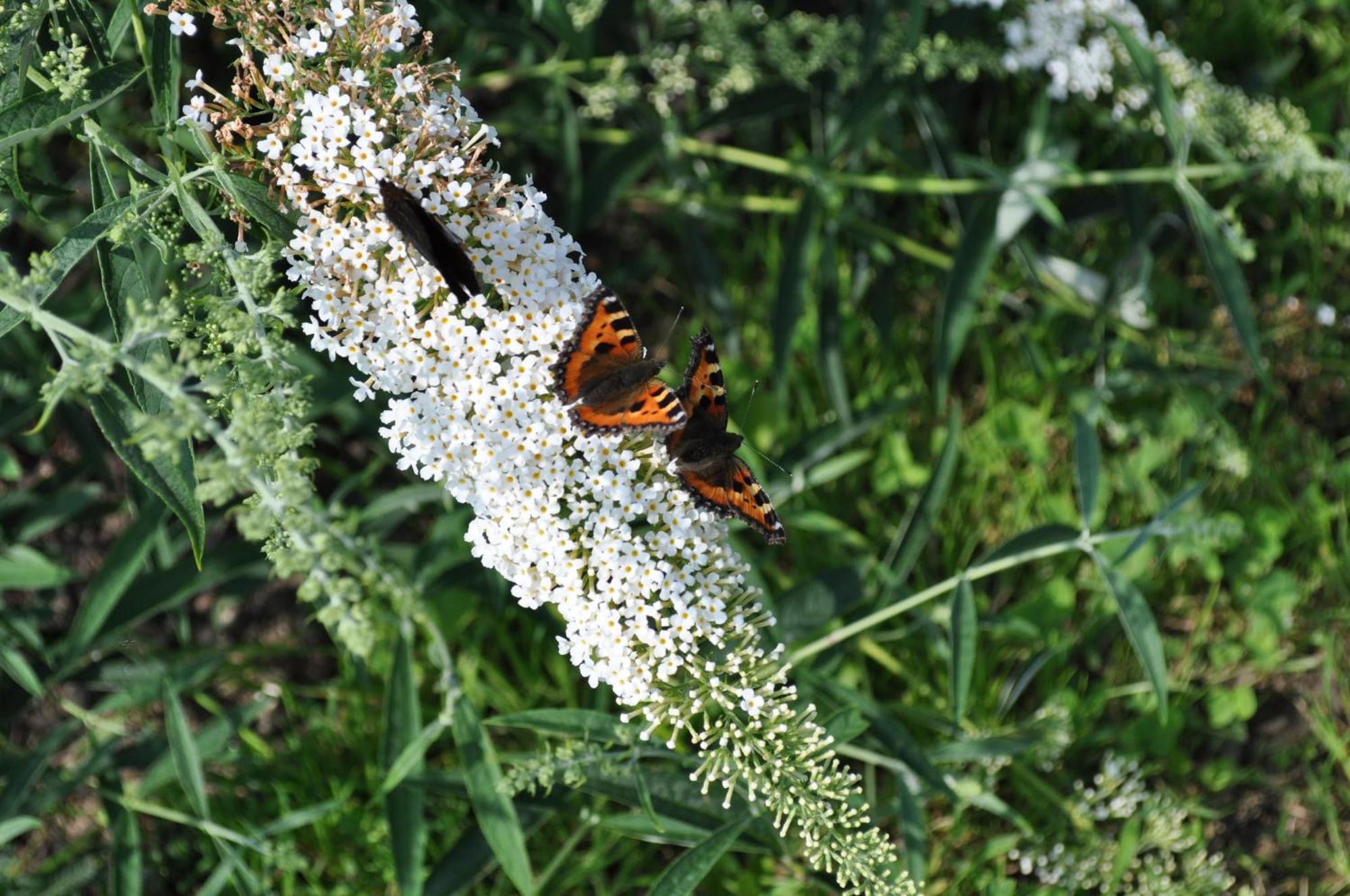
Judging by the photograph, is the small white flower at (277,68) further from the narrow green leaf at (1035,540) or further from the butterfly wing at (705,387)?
the narrow green leaf at (1035,540)

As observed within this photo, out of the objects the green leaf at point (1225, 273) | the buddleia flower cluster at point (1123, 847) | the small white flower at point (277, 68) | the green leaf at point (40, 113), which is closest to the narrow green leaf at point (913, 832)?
the buddleia flower cluster at point (1123, 847)

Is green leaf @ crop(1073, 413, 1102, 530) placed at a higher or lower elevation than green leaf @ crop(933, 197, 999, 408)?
lower

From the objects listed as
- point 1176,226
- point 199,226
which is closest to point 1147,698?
point 1176,226

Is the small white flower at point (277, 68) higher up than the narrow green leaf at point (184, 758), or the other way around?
the small white flower at point (277, 68)

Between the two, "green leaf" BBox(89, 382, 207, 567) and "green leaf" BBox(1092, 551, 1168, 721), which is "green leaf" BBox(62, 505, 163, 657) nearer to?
"green leaf" BBox(89, 382, 207, 567)

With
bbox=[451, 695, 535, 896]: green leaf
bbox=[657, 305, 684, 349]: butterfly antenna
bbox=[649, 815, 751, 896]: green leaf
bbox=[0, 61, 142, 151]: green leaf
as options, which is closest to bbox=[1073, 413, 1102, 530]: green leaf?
bbox=[657, 305, 684, 349]: butterfly antenna

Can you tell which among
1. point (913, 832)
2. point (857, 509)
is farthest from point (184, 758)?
point (857, 509)
